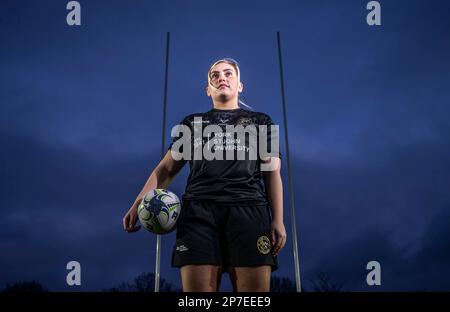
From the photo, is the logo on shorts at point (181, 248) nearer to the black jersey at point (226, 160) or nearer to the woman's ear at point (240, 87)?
the black jersey at point (226, 160)

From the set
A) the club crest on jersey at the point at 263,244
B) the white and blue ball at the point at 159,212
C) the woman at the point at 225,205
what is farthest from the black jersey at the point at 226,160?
the club crest on jersey at the point at 263,244

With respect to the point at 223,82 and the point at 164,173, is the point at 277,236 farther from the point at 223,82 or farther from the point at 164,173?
the point at 223,82

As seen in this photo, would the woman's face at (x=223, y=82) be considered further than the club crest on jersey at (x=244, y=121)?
Yes

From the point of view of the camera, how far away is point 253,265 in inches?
111

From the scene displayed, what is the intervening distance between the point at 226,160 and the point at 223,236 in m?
0.59

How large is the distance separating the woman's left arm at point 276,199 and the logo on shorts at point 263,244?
0.11 meters

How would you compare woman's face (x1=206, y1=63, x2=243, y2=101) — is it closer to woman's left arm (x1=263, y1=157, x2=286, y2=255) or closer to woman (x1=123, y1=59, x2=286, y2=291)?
woman (x1=123, y1=59, x2=286, y2=291)

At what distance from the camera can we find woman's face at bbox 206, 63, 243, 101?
3516 mm

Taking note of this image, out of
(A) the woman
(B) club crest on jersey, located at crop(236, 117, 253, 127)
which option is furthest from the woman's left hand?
(B) club crest on jersey, located at crop(236, 117, 253, 127)

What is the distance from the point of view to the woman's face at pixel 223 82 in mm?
3516

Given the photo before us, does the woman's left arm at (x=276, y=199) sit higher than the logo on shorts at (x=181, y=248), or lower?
higher
